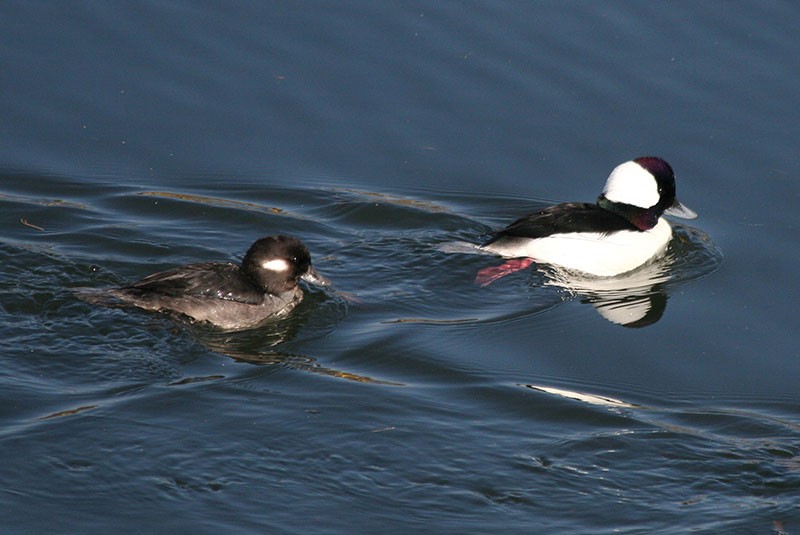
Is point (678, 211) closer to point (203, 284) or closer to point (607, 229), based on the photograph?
point (607, 229)

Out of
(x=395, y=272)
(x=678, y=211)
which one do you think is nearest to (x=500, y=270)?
(x=395, y=272)

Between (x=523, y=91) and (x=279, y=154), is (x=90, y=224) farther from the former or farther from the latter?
(x=523, y=91)

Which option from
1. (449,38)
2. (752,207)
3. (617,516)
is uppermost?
(449,38)

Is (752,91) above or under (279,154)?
above

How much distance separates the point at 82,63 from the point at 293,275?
4376 millimetres

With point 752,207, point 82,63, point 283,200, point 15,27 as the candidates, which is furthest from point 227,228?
point 752,207

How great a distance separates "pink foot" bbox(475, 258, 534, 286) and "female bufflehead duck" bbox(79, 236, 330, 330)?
1.42 m

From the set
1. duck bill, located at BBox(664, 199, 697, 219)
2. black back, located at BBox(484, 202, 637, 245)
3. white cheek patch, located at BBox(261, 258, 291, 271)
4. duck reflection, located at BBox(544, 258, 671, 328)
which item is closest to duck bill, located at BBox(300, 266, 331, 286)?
white cheek patch, located at BBox(261, 258, 291, 271)

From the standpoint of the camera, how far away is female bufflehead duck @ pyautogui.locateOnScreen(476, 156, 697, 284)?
11766 mm

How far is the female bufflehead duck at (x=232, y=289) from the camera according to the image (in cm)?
1022

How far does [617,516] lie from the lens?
7633 mm

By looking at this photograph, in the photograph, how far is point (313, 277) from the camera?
1084 centimetres

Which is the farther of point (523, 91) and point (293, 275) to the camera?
point (523, 91)

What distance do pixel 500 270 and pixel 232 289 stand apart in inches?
97.4
